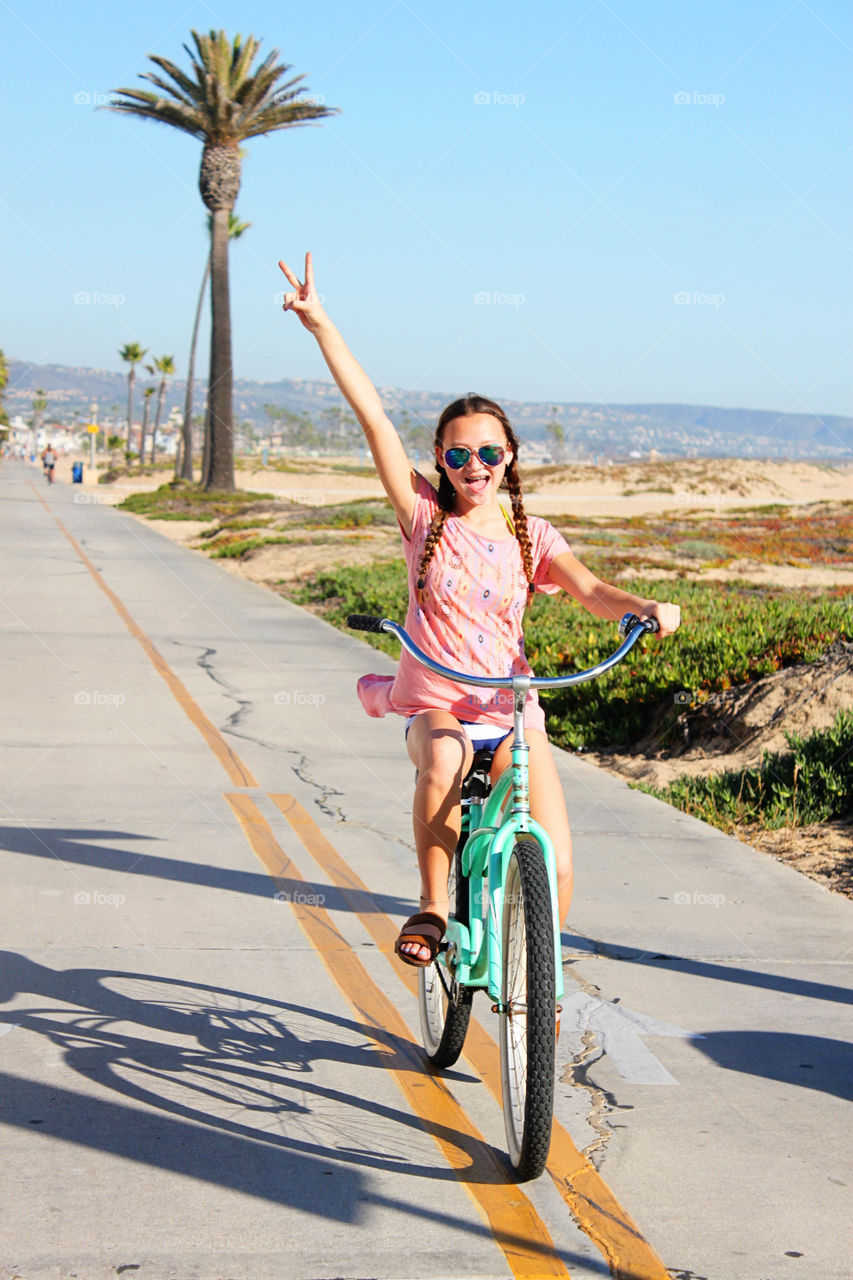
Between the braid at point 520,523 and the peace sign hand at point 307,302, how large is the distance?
29.3 inches

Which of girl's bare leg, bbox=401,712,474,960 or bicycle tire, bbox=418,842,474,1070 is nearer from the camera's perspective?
girl's bare leg, bbox=401,712,474,960

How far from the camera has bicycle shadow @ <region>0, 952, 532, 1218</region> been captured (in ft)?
12.5

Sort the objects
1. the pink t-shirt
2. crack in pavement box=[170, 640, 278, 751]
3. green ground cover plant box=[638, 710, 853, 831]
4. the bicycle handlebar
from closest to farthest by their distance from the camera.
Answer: the bicycle handlebar → the pink t-shirt → green ground cover plant box=[638, 710, 853, 831] → crack in pavement box=[170, 640, 278, 751]

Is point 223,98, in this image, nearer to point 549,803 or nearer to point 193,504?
point 193,504

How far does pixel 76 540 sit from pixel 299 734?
71.5 feet

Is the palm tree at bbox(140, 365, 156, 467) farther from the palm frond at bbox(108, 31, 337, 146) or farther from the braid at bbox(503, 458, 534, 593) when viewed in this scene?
the braid at bbox(503, 458, 534, 593)

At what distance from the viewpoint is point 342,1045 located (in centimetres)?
474

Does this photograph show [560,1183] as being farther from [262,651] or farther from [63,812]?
[262,651]

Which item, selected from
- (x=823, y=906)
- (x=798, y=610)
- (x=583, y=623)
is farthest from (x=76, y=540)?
(x=823, y=906)

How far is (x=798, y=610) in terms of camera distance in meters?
13.5

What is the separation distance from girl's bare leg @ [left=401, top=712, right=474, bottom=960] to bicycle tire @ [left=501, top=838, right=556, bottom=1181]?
328 mm

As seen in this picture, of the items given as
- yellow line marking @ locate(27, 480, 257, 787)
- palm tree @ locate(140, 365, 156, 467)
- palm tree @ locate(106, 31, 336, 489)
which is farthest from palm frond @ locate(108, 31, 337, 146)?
palm tree @ locate(140, 365, 156, 467)

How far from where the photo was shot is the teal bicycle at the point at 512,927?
11.7 ft

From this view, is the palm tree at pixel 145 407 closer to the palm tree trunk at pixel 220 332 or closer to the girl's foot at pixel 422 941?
the palm tree trunk at pixel 220 332
